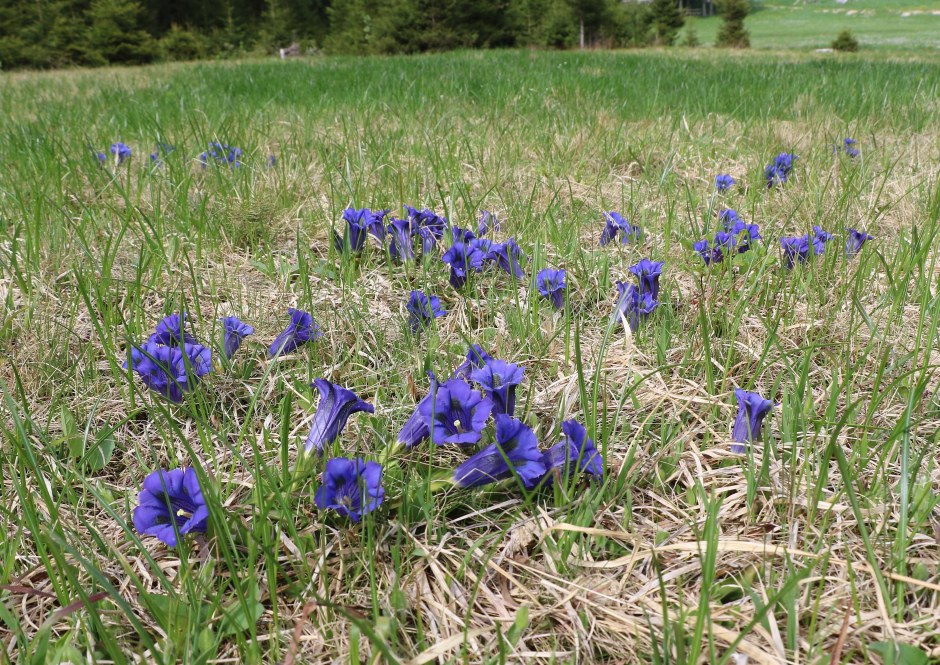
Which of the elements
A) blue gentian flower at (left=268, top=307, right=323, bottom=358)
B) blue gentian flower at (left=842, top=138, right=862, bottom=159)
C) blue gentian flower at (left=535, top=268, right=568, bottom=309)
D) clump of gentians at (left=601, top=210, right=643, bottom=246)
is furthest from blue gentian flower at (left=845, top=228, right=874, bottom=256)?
blue gentian flower at (left=268, top=307, right=323, bottom=358)

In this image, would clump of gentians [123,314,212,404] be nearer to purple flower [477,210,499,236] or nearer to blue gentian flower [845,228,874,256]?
purple flower [477,210,499,236]

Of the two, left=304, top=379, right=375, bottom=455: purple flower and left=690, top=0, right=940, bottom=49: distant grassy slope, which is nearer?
left=304, top=379, right=375, bottom=455: purple flower

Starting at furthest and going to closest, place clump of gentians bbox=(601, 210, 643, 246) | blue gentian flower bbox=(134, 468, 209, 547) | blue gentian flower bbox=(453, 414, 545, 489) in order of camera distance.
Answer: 1. clump of gentians bbox=(601, 210, 643, 246)
2. blue gentian flower bbox=(453, 414, 545, 489)
3. blue gentian flower bbox=(134, 468, 209, 547)

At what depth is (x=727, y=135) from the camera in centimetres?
386

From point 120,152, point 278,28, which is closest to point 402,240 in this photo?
point 120,152

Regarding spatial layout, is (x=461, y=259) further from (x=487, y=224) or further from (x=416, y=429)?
(x=416, y=429)

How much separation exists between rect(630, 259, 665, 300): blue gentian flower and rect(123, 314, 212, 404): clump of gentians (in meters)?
1.05

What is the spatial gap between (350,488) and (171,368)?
51 centimetres

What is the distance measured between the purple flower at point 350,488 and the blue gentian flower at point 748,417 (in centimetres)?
66

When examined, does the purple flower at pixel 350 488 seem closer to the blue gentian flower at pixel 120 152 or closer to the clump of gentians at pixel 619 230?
the clump of gentians at pixel 619 230

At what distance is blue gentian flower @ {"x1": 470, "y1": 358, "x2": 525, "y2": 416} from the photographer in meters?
1.29

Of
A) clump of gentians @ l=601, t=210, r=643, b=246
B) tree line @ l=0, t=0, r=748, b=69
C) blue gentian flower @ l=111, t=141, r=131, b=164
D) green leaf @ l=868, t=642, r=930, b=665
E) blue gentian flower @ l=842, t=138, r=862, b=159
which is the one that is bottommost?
green leaf @ l=868, t=642, r=930, b=665

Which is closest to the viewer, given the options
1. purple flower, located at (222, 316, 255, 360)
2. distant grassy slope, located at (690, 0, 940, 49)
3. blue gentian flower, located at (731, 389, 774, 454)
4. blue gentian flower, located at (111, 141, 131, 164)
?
blue gentian flower, located at (731, 389, 774, 454)

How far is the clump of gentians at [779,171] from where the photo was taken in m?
2.88
